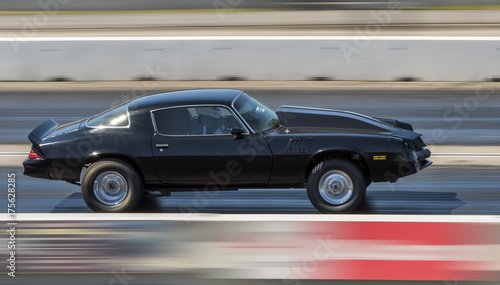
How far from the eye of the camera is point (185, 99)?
7352 mm

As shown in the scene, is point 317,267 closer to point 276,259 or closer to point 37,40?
point 276,259

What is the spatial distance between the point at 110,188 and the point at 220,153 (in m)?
1.22

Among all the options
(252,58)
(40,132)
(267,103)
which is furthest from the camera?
(252,58)

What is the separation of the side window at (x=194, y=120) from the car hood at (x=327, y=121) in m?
0.62

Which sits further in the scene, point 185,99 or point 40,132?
point 40,132

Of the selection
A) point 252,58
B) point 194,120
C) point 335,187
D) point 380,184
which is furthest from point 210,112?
point 252,58

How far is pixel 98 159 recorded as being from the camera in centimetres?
725

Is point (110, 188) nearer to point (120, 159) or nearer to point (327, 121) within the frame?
point (120, 159)

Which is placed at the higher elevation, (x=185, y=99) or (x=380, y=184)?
(x=185, y=99)

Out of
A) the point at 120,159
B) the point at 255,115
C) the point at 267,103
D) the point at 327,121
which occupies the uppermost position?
the point at 267,103

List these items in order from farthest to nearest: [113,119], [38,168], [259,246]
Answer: [113,119] → [38,168] → [259,246]

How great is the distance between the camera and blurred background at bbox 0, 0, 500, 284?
16.7 feet

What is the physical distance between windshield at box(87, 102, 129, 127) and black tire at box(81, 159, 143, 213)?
0.42m

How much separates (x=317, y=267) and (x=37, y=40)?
38.1ft
